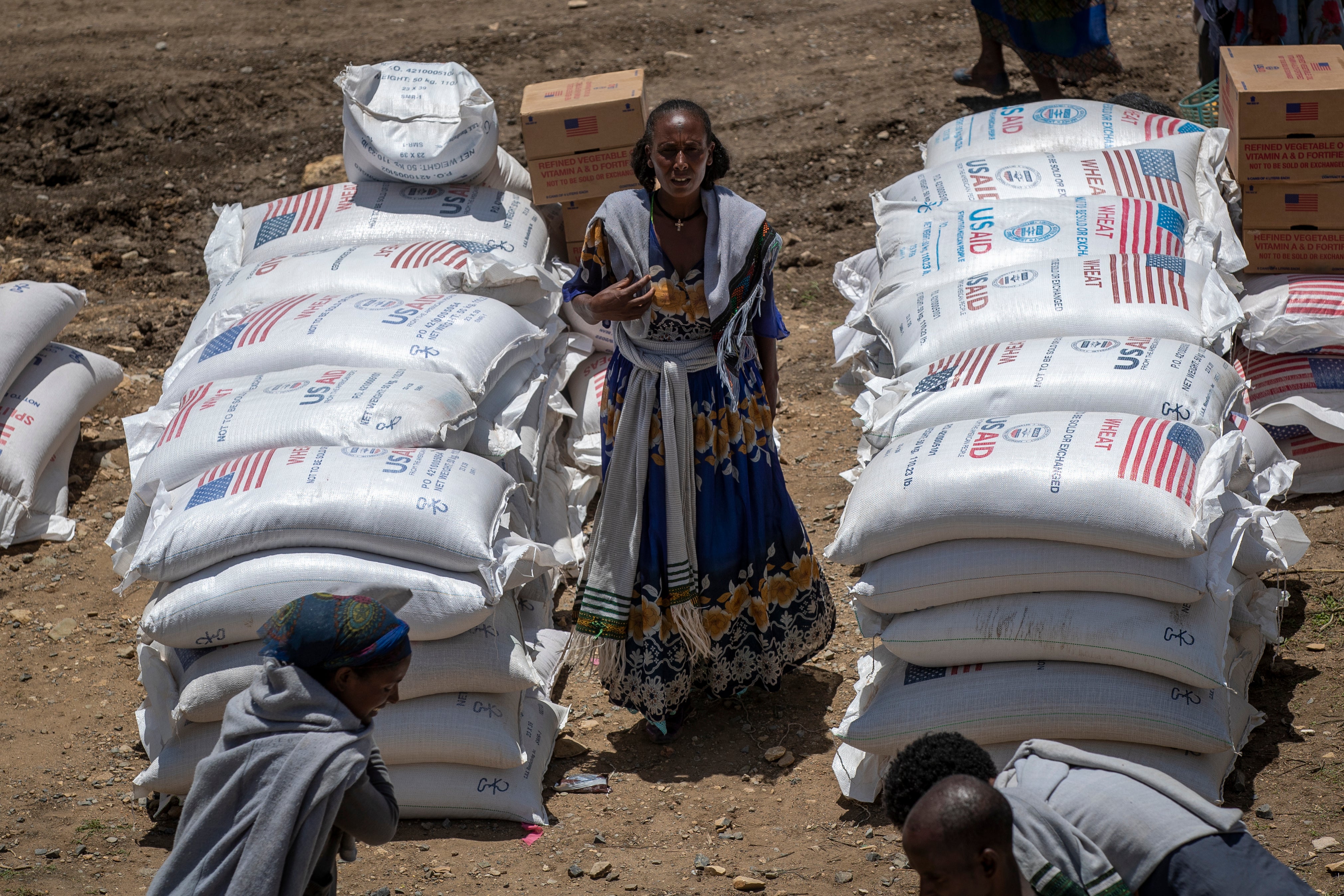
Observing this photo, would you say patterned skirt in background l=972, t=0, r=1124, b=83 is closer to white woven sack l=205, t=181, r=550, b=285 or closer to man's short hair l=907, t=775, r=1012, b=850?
white woven sack l=205, t=181, r=550, b=285

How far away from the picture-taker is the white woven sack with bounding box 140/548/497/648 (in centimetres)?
328

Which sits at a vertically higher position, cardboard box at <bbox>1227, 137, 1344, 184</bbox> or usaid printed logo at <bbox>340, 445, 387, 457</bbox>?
cardboard box at <bbox>1227, 137, 1344, 184</bbox>

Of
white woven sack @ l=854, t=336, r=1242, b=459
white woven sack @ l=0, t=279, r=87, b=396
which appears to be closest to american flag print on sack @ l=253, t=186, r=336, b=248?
white woven sack @ l=0, t=279, r=87, b=396

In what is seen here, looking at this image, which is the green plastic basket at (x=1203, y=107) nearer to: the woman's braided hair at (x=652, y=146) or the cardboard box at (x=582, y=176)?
the cardboard box at (x=582, y=176)

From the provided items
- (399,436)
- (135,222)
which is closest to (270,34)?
(135,222)

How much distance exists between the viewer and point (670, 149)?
10.8 ft

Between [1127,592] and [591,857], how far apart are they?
4.86 feet

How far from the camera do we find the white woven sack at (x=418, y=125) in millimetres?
4793

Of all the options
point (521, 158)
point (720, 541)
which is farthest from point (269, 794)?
point (521, 158)

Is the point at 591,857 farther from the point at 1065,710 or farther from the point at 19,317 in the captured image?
the point at 19,317

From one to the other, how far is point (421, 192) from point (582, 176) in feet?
Answer: 2.18

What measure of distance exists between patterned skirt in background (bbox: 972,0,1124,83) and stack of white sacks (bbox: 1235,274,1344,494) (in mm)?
3419

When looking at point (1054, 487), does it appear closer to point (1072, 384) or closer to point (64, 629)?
point (1072, 384)

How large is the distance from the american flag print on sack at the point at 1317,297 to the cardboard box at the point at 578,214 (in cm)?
242
